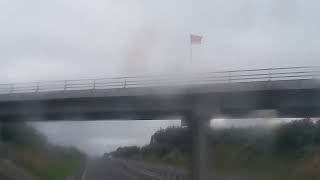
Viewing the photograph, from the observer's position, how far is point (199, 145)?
3850cm

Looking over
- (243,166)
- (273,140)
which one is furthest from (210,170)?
(273,140)

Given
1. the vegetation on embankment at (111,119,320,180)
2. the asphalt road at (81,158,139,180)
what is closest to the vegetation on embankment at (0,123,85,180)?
the asphalt road at (81,158,139,180)

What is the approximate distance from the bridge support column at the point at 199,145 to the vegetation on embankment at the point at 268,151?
1590 mm

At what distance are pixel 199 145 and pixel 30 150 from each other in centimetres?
2200

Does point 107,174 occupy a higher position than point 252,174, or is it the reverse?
point 107,174

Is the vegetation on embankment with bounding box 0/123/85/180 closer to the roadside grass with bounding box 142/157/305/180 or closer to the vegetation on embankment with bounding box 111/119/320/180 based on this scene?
the vegetation on embankment with bounding box 111/119/320/180

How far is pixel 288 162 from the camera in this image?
1510 inches

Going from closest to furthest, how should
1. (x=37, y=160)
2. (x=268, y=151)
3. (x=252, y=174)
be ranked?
(x=252, y=174) < (x=268, y=151) < (x=37, y=160)

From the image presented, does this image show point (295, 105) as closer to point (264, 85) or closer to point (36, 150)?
point (264, 85)

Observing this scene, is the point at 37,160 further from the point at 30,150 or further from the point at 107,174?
the point at 107,174

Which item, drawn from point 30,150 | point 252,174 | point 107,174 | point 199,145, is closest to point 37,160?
point 30,150

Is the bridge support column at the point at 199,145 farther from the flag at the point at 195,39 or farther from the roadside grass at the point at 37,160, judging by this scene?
the roadside grass at the point at 37,160

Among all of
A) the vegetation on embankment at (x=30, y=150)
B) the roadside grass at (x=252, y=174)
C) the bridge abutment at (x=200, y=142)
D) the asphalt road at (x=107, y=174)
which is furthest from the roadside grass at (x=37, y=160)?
the roadside grass at (x=252, y=174)

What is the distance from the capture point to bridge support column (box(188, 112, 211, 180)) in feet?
124
